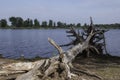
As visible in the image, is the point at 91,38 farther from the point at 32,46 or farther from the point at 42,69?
the point at 32,46

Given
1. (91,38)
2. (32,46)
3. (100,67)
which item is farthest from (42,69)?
(32,46)

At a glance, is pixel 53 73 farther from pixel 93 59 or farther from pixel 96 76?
pixel 93 59

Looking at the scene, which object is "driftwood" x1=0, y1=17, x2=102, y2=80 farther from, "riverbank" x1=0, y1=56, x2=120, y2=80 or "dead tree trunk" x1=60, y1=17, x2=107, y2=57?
"dead tree trunk" x1=60, y1=17, x2=107, y2=57

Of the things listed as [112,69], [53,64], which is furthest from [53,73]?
[112,69]

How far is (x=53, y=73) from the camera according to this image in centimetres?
1035

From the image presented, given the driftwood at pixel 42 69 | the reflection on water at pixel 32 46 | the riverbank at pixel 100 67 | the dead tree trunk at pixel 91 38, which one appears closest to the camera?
the driftwood at pixel 42 69

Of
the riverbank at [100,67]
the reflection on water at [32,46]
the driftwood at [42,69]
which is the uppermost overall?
the driftwood at [42,69]

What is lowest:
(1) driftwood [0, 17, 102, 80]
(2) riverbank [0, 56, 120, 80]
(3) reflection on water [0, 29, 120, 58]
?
(3) reflection on water [0, 29, 120, 58]

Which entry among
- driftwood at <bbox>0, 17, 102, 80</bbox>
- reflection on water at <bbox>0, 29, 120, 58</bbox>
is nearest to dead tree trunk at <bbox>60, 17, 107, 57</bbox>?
reflection on water at <bbox>0, 29, 120, 58</bbox>

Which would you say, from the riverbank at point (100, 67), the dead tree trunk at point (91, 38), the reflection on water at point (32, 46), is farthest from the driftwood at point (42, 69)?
the reflection on water at point (32, 46)

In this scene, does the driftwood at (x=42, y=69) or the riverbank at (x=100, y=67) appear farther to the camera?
the riverbank at (x=100, y=67)

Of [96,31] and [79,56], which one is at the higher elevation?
[96,31]

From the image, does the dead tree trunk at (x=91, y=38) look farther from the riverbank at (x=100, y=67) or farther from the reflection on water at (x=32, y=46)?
the reflection on water at (x=32, y=46)

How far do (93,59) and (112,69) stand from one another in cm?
323
